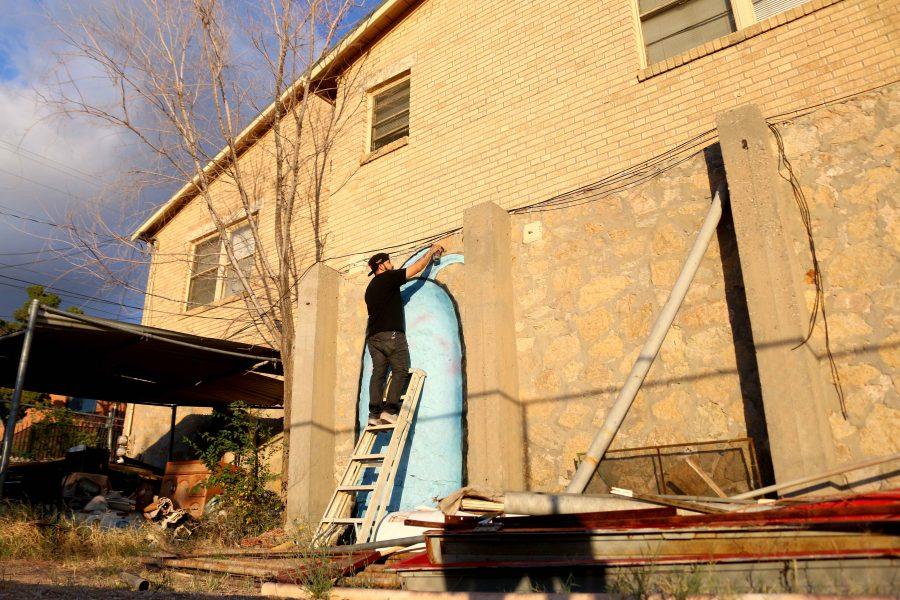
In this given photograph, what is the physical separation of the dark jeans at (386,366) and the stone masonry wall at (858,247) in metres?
3.85

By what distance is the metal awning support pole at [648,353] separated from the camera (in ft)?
15.6

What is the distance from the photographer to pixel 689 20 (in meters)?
6.98

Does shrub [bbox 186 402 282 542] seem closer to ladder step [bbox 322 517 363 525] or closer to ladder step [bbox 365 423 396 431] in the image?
ladder step [bbox 322 517 363 525]

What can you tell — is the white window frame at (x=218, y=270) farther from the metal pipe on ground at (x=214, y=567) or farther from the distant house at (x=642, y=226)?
the metal pipe on ground at (x=214, y=567)

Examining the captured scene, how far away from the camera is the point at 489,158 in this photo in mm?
7820

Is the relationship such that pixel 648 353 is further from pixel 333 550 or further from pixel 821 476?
pixel 333 550

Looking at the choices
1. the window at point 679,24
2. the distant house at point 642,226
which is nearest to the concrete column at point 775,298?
the distant house at point 642,226

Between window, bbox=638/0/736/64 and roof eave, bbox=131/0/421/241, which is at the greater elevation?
roof eave, bbox=131/0/421/241

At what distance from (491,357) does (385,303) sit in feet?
5.01

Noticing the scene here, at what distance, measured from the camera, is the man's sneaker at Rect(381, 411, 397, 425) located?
643cm

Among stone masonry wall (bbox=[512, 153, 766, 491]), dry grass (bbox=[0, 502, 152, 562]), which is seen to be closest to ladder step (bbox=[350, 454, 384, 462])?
stone masonry wall (bbox=[512, 153, 766, 491])

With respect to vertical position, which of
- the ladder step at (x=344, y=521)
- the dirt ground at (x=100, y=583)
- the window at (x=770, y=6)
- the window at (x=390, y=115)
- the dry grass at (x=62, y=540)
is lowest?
the dirt ground at (x=100, y=583)

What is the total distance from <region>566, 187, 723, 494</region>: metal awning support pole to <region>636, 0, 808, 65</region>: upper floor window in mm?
2475

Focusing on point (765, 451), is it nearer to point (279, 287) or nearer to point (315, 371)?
point (315, 371)
